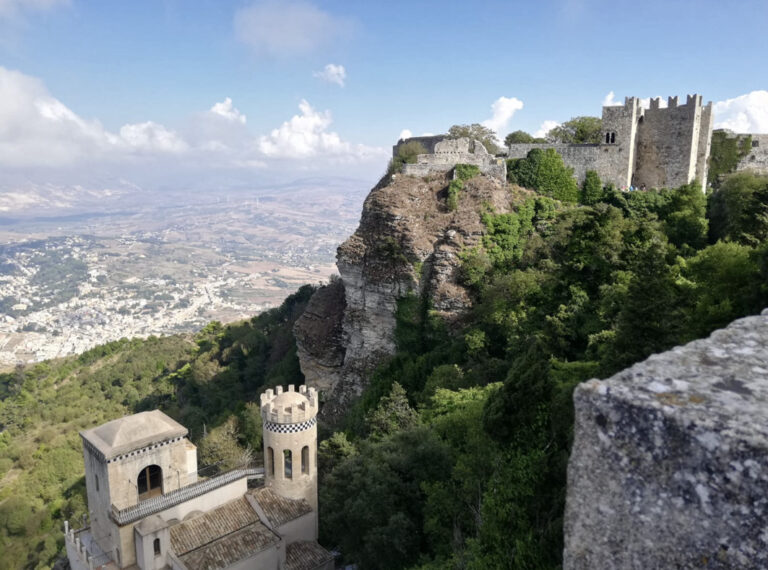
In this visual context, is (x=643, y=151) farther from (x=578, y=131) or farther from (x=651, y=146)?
(x=578, y=131)

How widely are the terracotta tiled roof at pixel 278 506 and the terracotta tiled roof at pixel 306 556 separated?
34.7 inches

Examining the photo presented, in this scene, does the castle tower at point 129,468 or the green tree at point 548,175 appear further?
the green tree at point 548,175

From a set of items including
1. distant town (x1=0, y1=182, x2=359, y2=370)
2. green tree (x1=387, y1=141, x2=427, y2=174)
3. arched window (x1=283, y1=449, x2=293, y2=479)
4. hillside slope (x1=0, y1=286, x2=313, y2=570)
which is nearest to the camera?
arched window (x1=283, y1=449, x2=293, y2=479)

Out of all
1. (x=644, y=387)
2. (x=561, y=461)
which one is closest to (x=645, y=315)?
(x=561, y=461)

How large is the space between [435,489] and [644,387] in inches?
427

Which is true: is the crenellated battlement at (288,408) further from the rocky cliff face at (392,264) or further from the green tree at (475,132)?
the green tree at (475,132)

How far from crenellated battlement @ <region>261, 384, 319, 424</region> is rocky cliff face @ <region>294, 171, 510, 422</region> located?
10.9 meters

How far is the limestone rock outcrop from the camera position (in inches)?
124

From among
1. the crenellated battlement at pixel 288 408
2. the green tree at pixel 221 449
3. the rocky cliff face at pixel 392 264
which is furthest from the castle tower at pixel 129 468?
the rocky cliff face at pixel 392 264

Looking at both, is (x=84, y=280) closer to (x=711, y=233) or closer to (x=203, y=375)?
(x=203, y=375)

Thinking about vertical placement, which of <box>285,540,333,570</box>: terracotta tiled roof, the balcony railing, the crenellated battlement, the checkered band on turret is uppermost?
the crenellated battlement

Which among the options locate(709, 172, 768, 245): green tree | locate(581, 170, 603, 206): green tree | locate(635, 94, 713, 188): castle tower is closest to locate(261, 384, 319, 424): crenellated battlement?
locate(709, 172, 768, 245): green tree

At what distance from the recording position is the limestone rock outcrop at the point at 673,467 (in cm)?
314

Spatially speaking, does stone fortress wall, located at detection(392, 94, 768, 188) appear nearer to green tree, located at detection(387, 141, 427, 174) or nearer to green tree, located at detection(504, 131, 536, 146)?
green tree, located at detection(387, 141, 427, 174)
